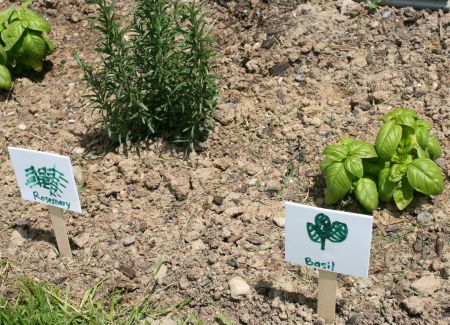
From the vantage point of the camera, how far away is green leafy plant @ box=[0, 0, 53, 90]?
3.87m

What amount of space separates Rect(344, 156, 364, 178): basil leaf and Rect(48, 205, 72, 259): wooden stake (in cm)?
121

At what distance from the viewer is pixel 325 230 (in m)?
2.45

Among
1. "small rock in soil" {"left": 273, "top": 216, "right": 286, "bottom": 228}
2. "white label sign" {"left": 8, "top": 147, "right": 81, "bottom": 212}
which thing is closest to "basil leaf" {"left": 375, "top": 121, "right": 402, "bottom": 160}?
"small rock in soil" {"left": 273, "top": 216, "right": 286, "bottom": 228}

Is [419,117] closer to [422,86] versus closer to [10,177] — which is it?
[422,86]

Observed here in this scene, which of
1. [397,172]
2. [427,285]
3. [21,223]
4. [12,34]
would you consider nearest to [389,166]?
[397,172]

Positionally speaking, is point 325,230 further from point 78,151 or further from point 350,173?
point 78,151

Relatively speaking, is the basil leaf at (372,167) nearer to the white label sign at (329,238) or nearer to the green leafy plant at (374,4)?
the white label sign at (329,238)

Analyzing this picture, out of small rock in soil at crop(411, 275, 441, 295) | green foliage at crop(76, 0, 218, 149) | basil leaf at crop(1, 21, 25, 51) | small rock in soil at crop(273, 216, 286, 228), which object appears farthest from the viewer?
basil leaf at crop(1, 21, 25, 51)

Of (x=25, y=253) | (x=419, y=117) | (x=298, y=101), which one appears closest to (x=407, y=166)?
(x=419, y=117)

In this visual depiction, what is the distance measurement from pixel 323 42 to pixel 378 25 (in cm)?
31

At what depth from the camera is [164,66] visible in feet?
10.6

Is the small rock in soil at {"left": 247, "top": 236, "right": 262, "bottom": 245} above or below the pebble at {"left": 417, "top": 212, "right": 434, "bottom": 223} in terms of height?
below

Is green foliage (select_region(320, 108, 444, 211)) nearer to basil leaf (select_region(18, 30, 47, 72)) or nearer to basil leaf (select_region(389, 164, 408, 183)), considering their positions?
basil leaf (select_region(389, 164, 408, 183))

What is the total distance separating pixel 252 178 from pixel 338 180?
1.72 ft
